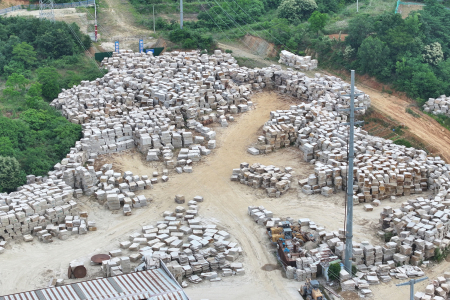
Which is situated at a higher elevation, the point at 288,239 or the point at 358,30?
the point at 358,30

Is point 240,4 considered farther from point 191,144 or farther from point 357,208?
point 357,208

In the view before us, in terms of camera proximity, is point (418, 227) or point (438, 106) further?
point (438, 106)

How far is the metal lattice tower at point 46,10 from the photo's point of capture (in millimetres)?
50022

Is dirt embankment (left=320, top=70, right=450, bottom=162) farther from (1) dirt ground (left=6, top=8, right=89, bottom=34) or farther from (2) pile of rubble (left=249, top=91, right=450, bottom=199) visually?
(1) dirt ground (left=6, top=8, right=89, bottom=34)

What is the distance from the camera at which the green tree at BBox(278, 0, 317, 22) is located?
53.5 m

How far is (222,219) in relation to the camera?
29.8 meters

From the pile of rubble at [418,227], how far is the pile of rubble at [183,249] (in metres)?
6.14

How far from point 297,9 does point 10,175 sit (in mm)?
29227

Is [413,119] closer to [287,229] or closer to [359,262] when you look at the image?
[287,229]

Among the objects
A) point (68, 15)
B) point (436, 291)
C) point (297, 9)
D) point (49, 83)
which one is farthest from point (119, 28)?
point (436, 291)

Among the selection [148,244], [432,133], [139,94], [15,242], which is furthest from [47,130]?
[432,133]

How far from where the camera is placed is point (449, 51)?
45.0 meters

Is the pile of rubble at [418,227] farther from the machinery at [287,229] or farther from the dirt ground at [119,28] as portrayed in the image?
the dirt ground at [119,28]

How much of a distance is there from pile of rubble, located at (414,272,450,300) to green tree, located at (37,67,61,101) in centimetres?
2481
